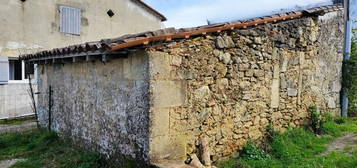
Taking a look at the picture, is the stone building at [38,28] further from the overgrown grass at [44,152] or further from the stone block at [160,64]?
the stone block at [160,64]

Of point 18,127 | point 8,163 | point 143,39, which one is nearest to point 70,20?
point 18,127

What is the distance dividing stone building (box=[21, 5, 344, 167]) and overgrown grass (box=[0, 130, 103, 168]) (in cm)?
25

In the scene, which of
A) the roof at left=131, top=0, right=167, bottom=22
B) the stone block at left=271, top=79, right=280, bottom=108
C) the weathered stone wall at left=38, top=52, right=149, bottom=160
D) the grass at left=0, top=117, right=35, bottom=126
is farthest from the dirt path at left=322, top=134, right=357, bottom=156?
the roof at left=131, top=0, right=167, bottom=22

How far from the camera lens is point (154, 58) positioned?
4.17 meters

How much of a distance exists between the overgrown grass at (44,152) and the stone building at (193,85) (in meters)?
0.25

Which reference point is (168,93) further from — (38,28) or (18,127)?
(38,28)

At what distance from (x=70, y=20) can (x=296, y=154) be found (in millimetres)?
9709

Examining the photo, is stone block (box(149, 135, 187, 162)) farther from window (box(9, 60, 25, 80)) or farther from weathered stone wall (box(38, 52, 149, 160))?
window (box(9, 60, 25, 80))

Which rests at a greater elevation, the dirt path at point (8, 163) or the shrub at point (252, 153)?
the shrub at point (252, 153)

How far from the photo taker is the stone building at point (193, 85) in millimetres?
4262

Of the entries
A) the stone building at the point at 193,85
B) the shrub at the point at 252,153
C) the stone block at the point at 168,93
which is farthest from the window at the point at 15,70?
the shrub at the point at 252,153

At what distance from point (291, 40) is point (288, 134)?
1.91 m

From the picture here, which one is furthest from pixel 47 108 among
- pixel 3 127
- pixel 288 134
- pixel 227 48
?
pixel 288 134

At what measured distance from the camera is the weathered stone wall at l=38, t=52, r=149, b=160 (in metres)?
4.32
